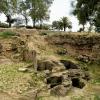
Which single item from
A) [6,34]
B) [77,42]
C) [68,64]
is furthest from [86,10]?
[6,34]

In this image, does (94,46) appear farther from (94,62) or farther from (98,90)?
(98,90)

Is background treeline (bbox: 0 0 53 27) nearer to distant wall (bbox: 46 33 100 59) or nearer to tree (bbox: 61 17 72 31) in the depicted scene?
tree (bbox: 61 17 72 31)

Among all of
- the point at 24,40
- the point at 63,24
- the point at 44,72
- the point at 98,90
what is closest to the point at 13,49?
the point at 24,40

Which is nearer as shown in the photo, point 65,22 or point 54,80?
point 54,80

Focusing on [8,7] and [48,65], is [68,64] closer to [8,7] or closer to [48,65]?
[48,65]

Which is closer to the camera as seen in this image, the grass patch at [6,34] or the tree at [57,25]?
the grass patch at [6,34]

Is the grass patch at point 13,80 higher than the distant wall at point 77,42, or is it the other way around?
the distant wall at point 77,42

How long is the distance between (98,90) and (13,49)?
10.7m

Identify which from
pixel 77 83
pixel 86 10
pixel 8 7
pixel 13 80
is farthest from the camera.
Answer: pixel 8 7

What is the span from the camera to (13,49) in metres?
28.5

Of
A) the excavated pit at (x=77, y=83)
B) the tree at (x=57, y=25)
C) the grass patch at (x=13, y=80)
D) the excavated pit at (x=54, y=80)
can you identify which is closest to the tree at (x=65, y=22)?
the tree at (x=57, y=25)

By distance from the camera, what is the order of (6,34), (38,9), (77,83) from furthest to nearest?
1. (38,9)
2. (6,34)
3. (77,83)

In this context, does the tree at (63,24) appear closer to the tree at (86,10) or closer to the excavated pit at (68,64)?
the tree at (86,10)

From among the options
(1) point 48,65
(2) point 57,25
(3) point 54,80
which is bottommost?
(3) point 54,80
